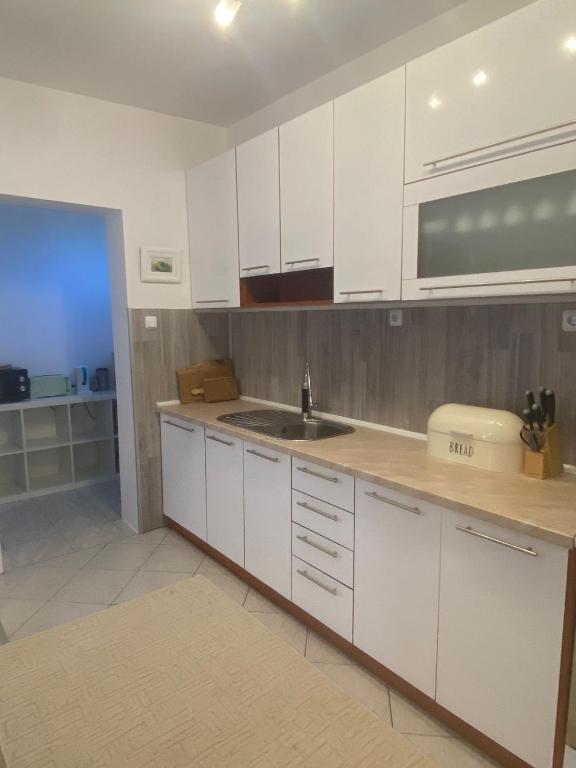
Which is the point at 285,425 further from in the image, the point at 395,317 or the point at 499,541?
the point at 499,541

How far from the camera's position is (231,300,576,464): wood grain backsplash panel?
1.78 meters

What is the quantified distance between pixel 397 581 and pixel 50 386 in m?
3.34

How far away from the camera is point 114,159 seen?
9.54 ft

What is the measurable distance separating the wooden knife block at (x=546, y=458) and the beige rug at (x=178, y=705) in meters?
0.91

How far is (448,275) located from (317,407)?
1227 millimetres

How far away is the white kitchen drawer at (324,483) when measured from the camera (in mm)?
1904

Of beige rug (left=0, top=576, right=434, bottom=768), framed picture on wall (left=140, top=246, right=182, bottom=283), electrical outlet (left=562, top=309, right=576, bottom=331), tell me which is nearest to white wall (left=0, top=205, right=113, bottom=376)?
framed picture on wall (left=140, top=246, right=182, bottom=283)

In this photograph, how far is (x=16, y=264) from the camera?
13.0ft

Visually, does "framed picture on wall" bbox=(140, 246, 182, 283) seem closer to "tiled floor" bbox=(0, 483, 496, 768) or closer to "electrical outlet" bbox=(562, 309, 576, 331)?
"tiled floor" bbox=(0, 483, 496, 768)

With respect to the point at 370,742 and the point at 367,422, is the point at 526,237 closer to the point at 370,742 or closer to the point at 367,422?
the point at 367,422

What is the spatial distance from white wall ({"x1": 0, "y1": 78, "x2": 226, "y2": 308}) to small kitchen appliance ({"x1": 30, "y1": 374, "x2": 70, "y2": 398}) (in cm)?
146

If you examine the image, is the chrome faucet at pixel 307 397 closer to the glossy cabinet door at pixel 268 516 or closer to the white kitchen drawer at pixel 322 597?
the glossy cabinet door at pixel 268 516

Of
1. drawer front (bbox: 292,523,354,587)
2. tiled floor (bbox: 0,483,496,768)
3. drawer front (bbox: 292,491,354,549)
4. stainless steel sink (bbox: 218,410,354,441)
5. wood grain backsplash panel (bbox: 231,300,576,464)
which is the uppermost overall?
wood grain backsplash panel (bbox: 231,300,576,464)

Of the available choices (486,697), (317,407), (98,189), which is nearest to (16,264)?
(98,189)
